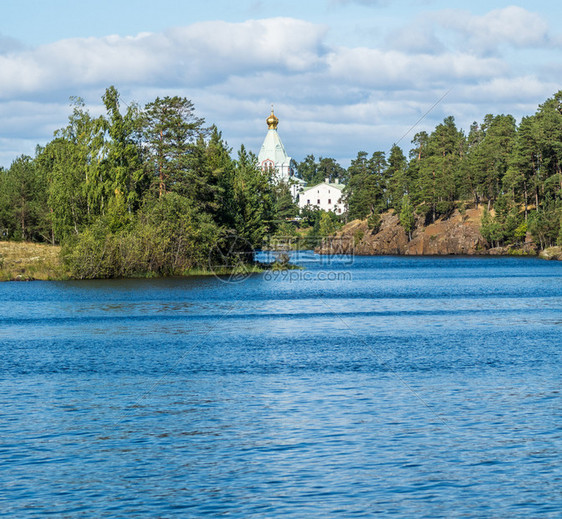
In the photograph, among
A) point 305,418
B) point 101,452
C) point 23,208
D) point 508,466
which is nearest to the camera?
point 508,466

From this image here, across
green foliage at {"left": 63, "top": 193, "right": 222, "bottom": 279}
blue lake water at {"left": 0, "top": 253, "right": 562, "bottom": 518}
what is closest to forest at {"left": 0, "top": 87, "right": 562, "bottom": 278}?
green foliage at {"left": 63, "top": 193, "right": 222, "bottom": 279}

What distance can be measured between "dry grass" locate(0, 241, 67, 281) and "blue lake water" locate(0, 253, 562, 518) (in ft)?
123

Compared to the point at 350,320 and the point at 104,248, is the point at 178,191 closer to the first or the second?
the point at 104,248

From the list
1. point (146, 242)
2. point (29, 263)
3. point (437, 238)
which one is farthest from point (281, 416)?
point (437, 238)

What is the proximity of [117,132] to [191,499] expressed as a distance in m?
80.4

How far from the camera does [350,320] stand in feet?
176

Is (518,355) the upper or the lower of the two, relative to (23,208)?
lower

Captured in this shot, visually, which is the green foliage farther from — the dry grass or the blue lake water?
the blue lake water

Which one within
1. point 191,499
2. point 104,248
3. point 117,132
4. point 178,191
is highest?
point 117,132

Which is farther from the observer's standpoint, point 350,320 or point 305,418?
point 350,320

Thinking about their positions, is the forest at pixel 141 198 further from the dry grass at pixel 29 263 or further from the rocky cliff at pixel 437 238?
the rocky cliff at pixel 437 238

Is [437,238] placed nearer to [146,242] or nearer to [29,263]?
[146,242]

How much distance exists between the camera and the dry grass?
90.6 m

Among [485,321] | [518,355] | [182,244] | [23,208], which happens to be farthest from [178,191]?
[518,355]
